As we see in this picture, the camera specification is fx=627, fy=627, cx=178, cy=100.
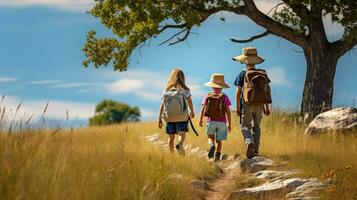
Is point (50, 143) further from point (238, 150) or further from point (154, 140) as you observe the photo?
point (154, 140)

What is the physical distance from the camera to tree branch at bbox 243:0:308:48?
2109cm

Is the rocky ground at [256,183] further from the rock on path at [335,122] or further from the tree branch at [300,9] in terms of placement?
the tree branch at [300,9]

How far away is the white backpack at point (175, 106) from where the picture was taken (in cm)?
1380

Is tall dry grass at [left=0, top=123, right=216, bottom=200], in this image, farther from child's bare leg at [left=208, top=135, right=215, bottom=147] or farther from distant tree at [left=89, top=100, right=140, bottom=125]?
distant tree at [left=89, top=100, right=140, bottom=125]

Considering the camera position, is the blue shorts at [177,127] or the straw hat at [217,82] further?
the straw hat at [217,82]

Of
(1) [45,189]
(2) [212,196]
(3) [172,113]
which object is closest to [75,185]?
(1) [45,189]

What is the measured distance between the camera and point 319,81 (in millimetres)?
20703

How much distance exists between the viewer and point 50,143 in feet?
29.6

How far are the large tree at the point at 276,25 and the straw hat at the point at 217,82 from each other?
6.46 metres

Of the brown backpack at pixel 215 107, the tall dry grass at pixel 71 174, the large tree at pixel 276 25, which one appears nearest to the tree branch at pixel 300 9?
the large tree at pixel 276 25

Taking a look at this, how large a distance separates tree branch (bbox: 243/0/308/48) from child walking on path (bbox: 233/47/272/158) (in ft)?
22.7

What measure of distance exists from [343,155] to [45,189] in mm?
8339

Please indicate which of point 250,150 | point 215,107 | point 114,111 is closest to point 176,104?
point 215,107

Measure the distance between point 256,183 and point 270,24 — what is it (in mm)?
10365
